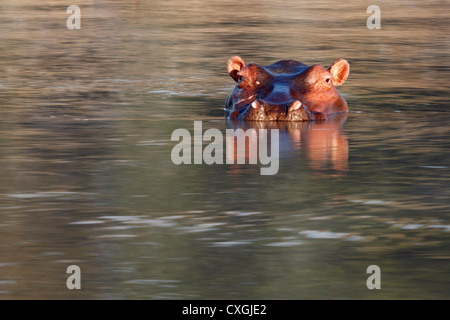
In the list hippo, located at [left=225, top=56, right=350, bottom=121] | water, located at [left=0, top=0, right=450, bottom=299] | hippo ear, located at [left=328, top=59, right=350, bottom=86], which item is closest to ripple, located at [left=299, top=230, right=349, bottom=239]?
water, located at [left=0, top=0, right=450, bottom=299]

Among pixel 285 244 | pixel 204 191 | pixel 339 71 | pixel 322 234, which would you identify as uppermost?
pixel 339 71

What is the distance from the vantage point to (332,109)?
1498 cm

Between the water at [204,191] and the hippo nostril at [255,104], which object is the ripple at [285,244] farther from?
the hippo nostril at [255,104]

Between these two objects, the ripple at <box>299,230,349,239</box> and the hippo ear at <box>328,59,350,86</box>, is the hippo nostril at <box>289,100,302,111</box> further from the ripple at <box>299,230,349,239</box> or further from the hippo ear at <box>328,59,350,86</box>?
the ripple at <box>299,230,349,239</box>

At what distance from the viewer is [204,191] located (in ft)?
33.8

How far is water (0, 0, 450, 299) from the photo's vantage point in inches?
303

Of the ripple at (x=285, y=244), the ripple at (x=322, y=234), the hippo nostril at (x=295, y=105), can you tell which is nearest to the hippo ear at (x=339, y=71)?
the hippo nostril at (x=295, y=105)

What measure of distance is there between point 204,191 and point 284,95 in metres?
4.28

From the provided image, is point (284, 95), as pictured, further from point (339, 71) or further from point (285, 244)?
point (285, 244)

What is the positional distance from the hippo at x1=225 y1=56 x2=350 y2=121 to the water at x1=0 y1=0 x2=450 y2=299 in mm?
258

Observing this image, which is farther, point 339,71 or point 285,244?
point 339,71

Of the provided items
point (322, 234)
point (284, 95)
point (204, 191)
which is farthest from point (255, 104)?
point (322, 234)

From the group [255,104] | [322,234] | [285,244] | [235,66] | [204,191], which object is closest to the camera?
[285,244]

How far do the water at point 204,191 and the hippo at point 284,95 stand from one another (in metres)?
0.26
